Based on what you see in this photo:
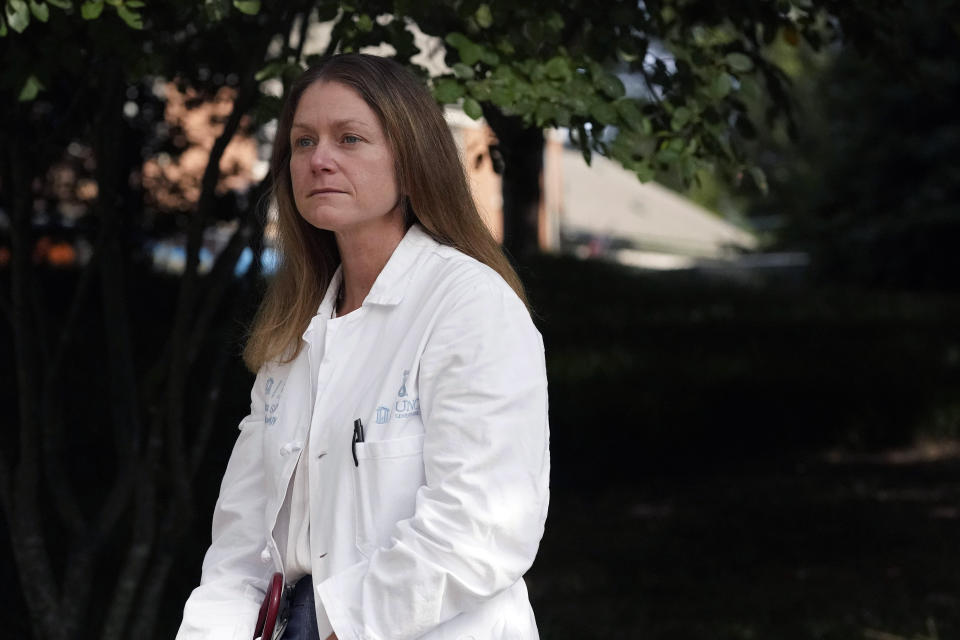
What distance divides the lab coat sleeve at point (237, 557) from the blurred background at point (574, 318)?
0.70 meters

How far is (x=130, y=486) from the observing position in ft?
14.1

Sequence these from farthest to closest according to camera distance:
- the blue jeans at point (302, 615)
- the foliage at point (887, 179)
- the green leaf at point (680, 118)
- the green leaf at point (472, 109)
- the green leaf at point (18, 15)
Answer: the foliage at point (887, 179) < the green leaf at point (680, 118) < the green leaf at point (472, 109) < the green leaf at point (18, 15) < the blue jeans at point (302, 615)

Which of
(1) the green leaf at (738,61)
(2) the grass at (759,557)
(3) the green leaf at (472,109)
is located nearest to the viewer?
(3) the green leaf at (472,109)

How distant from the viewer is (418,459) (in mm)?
2066

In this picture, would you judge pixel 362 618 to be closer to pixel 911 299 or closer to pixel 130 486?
pixel 130 486

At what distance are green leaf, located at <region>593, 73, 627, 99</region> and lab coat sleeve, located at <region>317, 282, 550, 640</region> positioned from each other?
161 cm

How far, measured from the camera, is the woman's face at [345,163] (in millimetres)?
2262

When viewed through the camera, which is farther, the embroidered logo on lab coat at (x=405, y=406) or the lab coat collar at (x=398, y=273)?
the lab coat collar at (x=398, y=273)

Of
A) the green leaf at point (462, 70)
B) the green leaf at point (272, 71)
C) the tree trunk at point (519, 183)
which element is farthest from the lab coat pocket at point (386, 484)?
the tree trunk at point (519, 183)

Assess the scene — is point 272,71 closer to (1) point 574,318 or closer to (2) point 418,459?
(2) point 418,459

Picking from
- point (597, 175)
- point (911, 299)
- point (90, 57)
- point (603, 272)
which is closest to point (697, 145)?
point (90, 57)

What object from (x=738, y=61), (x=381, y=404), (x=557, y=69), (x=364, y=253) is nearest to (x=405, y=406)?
(x=381, y=404)

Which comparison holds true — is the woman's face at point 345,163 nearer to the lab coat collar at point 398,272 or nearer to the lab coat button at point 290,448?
the lab coat collar at point 398,272

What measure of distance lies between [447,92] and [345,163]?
3.72 feet
